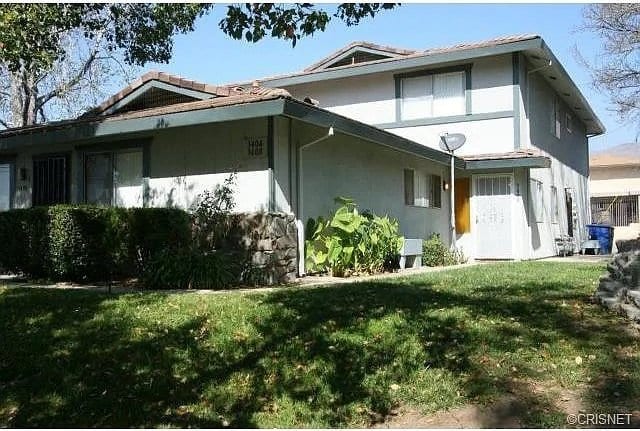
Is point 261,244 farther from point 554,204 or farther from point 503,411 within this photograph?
point 554,204

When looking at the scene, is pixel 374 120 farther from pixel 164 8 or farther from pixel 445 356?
pixel 445 356

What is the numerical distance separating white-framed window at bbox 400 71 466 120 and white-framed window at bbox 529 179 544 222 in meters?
2.79

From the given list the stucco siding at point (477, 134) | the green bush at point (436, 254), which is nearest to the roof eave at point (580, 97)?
the stucco siding at point (477, 134)

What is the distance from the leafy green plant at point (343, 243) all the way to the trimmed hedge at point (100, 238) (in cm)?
243

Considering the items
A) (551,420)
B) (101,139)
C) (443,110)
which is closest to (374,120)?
(443,110)

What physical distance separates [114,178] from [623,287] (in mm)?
9360

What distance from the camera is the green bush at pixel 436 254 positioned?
1424 cm

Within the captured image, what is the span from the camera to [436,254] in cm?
1434

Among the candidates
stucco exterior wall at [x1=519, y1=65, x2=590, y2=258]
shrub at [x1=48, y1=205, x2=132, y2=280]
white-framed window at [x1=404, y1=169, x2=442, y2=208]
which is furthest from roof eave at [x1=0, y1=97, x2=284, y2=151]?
stucco exterior wall at [x1=519, y1=65, x2=590, y2=258]

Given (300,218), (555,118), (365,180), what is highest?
(555,118)

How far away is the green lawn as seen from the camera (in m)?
4.35

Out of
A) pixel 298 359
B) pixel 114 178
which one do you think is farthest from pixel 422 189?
pixel 298 359

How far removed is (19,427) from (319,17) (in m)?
4.67

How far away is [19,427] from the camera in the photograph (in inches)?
170
